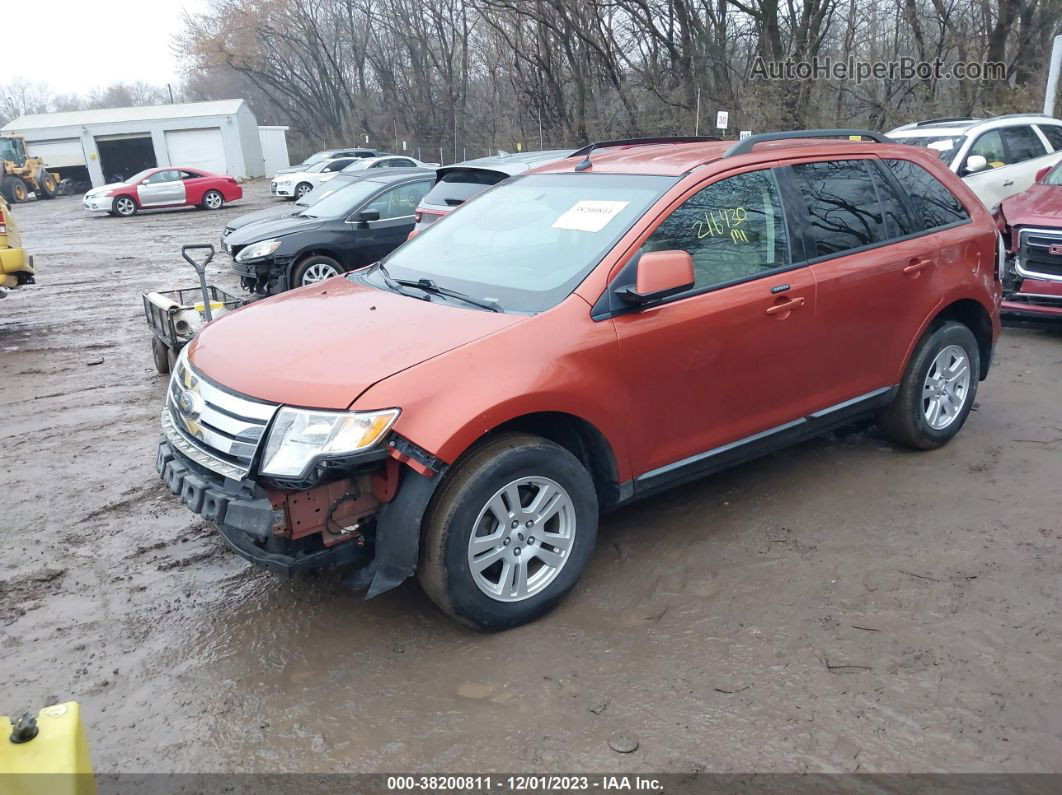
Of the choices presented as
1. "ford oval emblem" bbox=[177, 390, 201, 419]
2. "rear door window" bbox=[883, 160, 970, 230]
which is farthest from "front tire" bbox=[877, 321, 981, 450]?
"ford oval emblem" bbox=[177, 390, 201, 419]

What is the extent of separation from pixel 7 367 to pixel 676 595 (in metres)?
7.50

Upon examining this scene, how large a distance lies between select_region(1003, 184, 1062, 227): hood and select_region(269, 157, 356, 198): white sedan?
23.8 m

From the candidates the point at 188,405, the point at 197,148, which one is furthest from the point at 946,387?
the point at 197,148

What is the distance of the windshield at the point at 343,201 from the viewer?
10.7 meters

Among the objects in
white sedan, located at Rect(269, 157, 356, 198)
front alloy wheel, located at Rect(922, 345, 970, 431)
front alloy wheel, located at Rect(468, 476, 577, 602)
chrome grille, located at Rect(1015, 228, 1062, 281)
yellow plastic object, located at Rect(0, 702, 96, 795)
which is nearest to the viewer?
yellow plastic object, located at Rect(0, 702, 96, 795)

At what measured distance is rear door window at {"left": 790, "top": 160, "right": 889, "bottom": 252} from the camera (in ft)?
14.1

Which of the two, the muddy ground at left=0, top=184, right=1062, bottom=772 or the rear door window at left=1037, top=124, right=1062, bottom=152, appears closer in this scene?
the muddy ground at left=0, top=184, right=1062, bottom=772

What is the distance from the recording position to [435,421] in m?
3.02

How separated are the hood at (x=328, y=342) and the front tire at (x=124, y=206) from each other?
26007 mm

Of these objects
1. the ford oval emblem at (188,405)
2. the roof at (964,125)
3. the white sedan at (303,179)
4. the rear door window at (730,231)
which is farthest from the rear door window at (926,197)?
the white sedan at (303,179)

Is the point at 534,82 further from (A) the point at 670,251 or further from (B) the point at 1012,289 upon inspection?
(A) the point at 670,251

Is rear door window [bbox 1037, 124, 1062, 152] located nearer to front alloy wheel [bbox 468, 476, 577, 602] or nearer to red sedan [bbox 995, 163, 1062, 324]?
red sedan [bbox 995, 163, 1062, 324]

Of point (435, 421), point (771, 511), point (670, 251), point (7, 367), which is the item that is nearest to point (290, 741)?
point (435, 421)

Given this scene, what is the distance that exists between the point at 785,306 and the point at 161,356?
573cm
